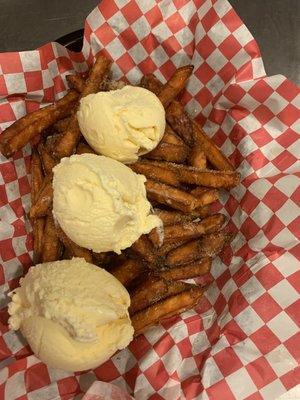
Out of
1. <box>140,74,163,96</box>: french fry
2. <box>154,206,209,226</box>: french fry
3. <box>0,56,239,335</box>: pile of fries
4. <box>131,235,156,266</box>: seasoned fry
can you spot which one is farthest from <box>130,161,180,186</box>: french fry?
<box>140,74,163,96</box>: french fry

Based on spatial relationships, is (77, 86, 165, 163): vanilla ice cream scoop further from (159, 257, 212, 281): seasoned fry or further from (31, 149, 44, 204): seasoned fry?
(159, 257, 212, 281): seasoned fry

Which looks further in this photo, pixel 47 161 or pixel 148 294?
pixel 47 161

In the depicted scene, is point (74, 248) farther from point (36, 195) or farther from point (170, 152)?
point (170, 152)

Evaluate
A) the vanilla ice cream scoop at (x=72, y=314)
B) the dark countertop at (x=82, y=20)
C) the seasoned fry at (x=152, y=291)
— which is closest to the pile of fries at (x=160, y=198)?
the seasoned fry at (x=152, y=291)

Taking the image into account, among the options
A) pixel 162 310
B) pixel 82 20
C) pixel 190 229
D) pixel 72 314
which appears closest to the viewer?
pixel 72 314

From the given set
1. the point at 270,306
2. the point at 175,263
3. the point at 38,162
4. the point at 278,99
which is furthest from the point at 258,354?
the point at 38,162

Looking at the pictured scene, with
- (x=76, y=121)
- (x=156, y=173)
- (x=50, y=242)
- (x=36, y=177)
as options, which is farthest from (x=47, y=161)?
(x=156, y=173)
